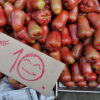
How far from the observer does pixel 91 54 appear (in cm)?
100

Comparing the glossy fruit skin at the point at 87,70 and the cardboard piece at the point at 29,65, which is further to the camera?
the glossy fruit skin at the point at 87,70

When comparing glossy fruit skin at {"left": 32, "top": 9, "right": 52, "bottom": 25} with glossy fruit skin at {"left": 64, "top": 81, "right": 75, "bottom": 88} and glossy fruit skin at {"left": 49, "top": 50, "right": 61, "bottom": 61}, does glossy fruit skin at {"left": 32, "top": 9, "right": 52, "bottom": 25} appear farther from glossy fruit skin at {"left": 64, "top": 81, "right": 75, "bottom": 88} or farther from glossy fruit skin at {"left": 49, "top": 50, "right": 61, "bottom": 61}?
glossy fruit skin at {"left": 64, "top": 81, "right": 75, "bottom": 88}

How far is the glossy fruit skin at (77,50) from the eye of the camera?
3.49 ft

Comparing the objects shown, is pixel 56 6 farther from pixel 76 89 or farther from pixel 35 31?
pixel 76 89

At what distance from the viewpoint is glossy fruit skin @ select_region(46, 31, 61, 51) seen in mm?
978

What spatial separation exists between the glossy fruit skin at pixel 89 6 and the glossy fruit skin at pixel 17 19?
1.14 ft

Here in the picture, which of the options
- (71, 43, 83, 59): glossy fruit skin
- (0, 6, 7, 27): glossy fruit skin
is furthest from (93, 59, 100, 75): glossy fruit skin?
(0, 6, 7, 27): glossy fruit skin

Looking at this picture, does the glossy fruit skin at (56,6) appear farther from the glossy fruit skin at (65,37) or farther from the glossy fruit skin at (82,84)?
the glossy fruit skin at (82,84)

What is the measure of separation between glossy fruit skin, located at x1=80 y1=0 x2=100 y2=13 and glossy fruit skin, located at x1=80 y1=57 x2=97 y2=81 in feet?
0.93

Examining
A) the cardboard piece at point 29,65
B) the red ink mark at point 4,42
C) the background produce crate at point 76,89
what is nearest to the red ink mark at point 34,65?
the cardboard piece at point 29,65

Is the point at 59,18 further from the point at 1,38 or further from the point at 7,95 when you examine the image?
the point at 7,95

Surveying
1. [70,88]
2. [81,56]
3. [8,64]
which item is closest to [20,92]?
[8,64]

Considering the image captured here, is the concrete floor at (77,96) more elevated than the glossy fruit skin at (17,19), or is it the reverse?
the glossy fruit skin at (17,19)

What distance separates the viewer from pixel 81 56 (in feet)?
3.58
